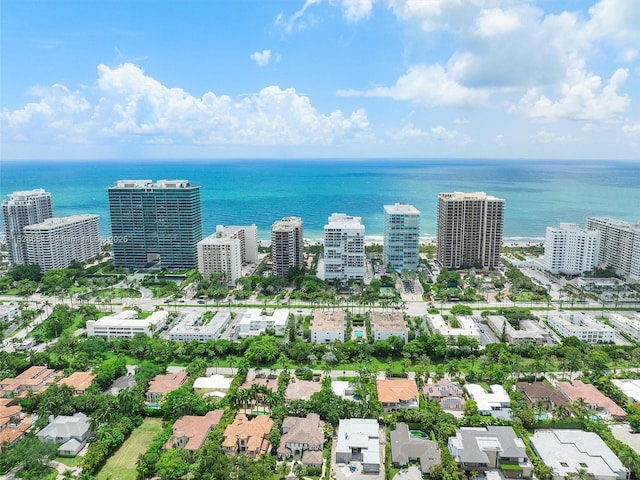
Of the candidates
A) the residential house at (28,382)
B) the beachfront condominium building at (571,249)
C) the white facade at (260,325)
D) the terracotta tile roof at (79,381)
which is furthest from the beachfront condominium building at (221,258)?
the beachfront condominium building at (571,249)

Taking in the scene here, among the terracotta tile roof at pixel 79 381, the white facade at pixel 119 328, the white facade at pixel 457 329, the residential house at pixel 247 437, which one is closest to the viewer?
the residential house at pixel 247 437

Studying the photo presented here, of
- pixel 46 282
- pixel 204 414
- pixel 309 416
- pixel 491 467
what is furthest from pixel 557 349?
pixel 46 282

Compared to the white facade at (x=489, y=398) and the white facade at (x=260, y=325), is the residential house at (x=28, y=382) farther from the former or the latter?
the white facade at (x=489, y=398)

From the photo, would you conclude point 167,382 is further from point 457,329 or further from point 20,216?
point 20,216

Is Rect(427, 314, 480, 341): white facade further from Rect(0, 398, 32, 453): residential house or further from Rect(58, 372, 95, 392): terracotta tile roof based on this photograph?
Rect(0, 398, 32, 453): residential house

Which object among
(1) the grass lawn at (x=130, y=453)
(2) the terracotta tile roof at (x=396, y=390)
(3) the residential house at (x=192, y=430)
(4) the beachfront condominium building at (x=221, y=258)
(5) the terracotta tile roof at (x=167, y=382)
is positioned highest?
(4) the beachfront condominium building at (x=221, y=258)

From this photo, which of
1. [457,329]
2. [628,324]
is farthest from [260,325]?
[628,324]
